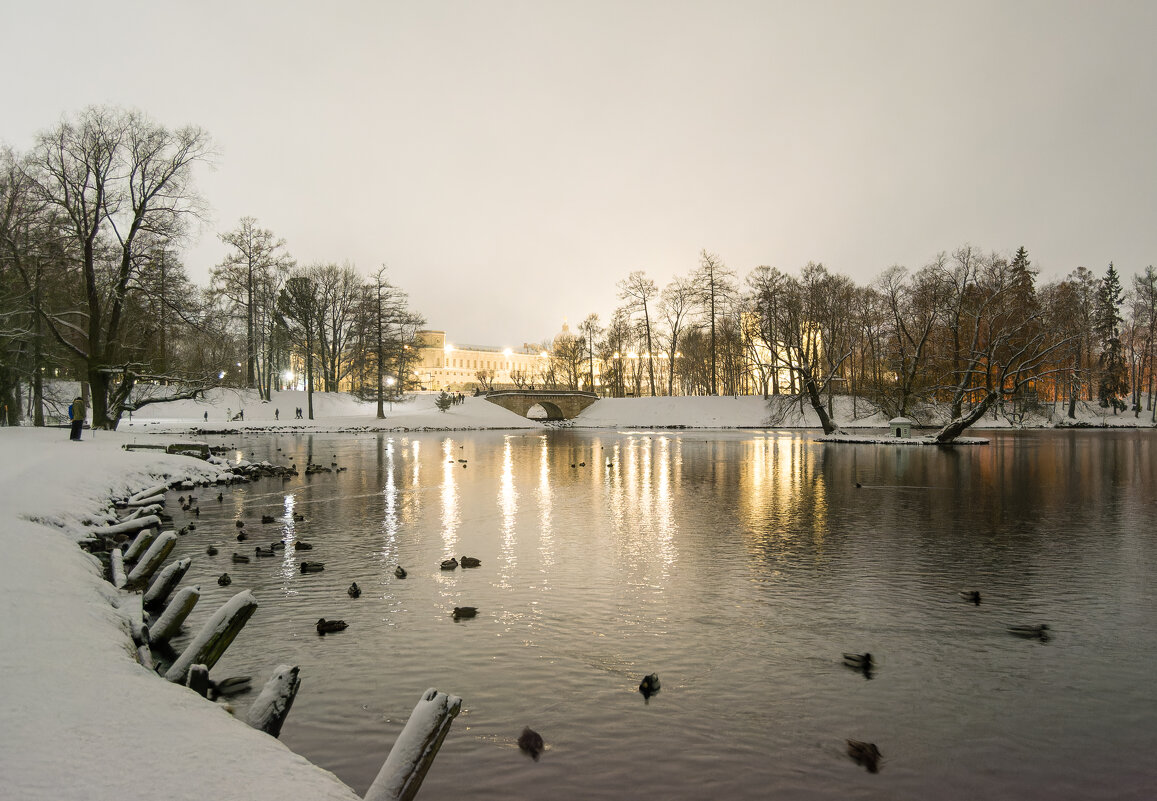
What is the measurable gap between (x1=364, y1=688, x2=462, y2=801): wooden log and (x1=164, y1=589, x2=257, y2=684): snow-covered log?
3135mm

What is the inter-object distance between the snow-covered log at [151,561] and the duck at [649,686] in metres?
7.58

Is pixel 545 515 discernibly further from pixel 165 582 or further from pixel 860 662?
pixel 860 662

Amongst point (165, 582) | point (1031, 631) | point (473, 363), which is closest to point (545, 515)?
point (165, 582)

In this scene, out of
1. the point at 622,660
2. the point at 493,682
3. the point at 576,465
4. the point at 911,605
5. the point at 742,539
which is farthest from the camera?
the point at 576,465

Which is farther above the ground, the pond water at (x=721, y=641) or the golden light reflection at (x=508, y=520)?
the golden light reflection at (x=508, y=520)

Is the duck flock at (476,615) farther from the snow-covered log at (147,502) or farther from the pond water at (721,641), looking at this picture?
the snow-covered log at (147,502)

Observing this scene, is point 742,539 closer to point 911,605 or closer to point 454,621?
point 911,605

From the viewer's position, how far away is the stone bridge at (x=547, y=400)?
8156 cm

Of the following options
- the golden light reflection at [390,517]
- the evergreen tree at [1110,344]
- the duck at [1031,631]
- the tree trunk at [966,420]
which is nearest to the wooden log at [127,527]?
the golden light reflection at [390,517]

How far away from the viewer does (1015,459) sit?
108 feet

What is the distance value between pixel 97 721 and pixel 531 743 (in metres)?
3.19

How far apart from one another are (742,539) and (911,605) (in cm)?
510

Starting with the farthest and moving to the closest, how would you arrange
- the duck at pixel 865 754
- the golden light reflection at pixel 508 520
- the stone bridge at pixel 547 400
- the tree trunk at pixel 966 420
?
1. the stone bridge at pixel 547 400
2. the tree trunk at pixel 966 420
3. the golden light reflection at pixel 508 520
4. the duck at pixel 865 754

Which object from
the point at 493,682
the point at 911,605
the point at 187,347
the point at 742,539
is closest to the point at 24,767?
the point at 493,682
